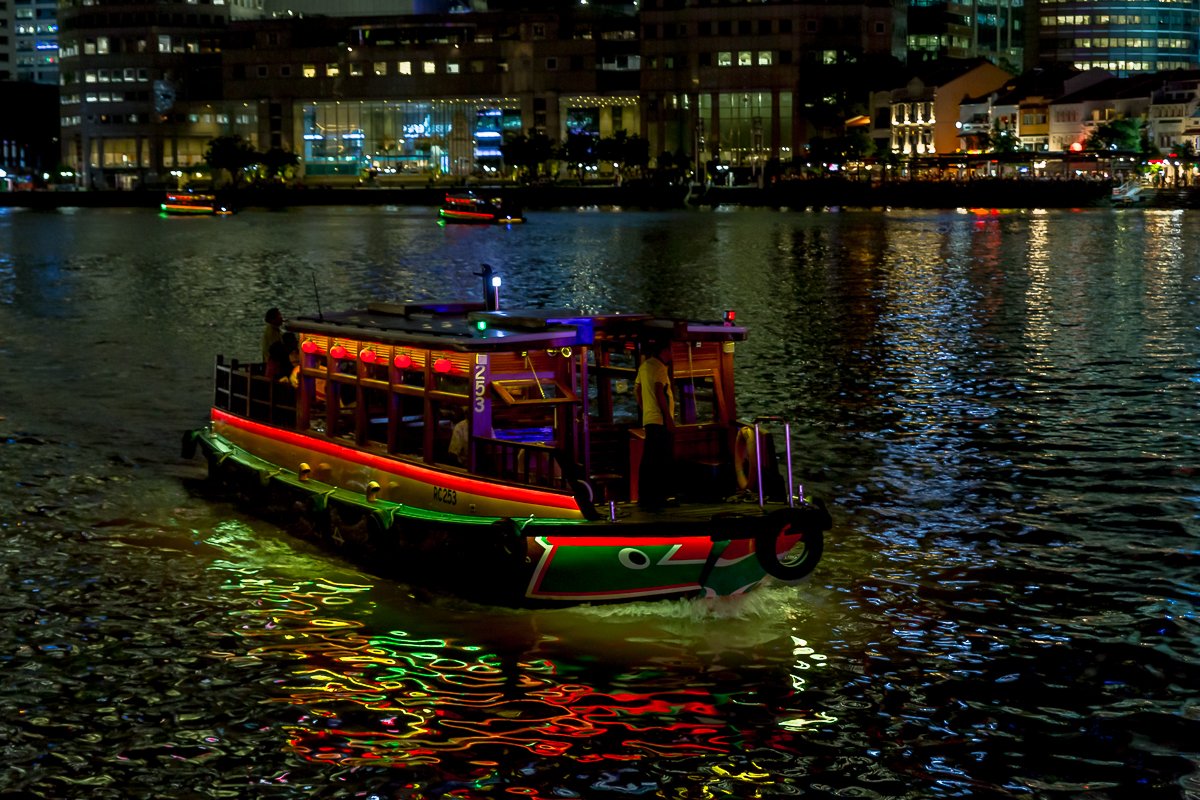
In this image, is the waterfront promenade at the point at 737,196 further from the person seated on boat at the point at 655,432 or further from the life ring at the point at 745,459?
the person seated on boat at the point at 655,432

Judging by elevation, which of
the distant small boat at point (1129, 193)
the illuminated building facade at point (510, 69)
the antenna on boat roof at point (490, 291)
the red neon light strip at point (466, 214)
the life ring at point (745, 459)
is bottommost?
the life ring at point (745, 459)

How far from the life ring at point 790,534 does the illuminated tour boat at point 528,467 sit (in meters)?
0.02

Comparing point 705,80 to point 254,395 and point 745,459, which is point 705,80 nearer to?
point 254,395

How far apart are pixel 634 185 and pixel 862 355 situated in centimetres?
14095

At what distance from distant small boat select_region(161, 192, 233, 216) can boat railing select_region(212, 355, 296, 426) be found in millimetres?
132720

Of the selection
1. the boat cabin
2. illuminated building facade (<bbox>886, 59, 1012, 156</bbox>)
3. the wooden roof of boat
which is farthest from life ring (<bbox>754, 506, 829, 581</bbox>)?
illuminated building facade (<bbox>886, 59, 1012, 156</bbox>)

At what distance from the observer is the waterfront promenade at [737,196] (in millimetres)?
144500

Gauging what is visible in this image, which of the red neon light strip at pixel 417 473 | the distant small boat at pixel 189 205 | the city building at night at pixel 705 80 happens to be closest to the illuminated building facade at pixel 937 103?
the city building at night at pixel 705 80

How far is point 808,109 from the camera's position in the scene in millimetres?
177125

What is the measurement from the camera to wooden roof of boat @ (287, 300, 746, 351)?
16.1m

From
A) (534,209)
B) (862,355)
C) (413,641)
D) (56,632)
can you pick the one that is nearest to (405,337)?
(413,641)

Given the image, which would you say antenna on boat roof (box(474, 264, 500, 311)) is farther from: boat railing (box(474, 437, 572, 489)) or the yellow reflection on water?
the yellow reflection on water

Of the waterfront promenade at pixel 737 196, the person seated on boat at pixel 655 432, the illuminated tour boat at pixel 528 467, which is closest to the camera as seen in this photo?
the illuminated tour boat at pixel 528 467

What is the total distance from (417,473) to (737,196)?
498ft
